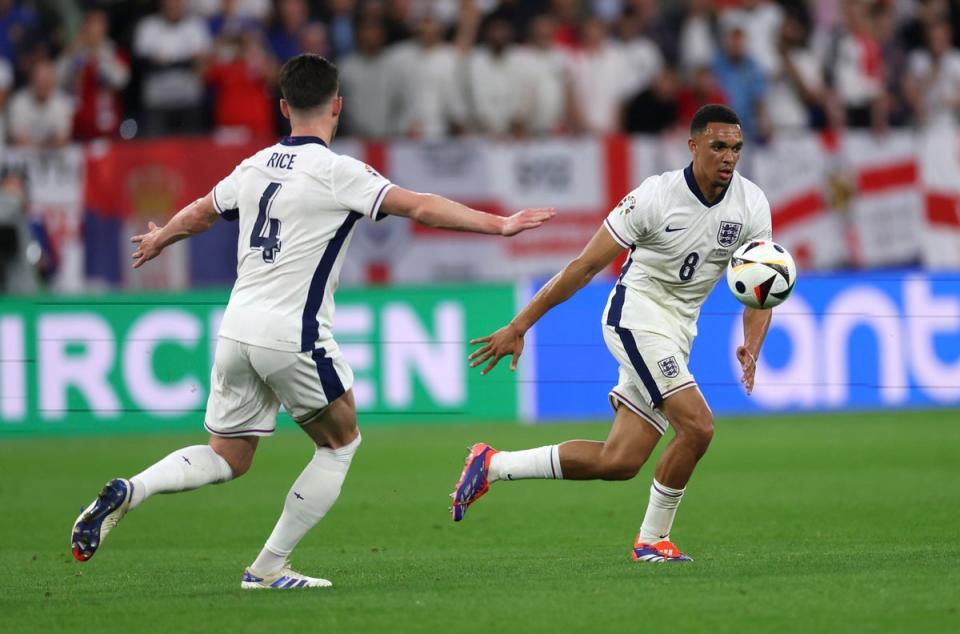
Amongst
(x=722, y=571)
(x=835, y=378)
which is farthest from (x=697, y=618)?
(x=835, y=378)

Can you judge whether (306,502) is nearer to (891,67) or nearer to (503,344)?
(503,344)

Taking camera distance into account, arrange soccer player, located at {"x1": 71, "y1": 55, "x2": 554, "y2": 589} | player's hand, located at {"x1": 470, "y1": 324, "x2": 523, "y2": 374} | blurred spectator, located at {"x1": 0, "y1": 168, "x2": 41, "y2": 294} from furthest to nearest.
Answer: blurred spectator, located at {"x1": 0, "y1": 168, "x2": 41, "y2": 294}, player's hand, located at {"x1": 470, "y1": 324, "x2": 523, "y2": 374}, soccer player, located at {"x1": 71, "y1": 55, "x2": 554, "y2": 589}

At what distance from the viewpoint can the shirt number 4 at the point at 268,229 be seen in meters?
7.36

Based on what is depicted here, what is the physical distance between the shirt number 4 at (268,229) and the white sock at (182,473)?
99cm

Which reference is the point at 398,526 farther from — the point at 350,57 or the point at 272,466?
the point at 350,57

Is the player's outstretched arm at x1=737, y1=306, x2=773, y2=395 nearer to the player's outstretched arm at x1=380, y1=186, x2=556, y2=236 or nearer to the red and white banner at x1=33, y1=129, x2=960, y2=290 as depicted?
the player's outstretched arm at x1=380, y1=186, x2=556, y2=236

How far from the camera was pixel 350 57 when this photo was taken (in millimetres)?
18984

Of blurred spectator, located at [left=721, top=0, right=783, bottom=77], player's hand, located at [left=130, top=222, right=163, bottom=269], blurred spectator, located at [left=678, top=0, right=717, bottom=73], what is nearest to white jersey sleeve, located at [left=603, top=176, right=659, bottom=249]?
player's hand, located at [left=130, top=222, right=163, bottom=269]

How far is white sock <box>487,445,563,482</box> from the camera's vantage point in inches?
339

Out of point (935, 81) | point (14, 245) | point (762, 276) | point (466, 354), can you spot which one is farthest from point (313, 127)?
point (935, 81)

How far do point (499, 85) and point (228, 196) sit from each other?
1201cm

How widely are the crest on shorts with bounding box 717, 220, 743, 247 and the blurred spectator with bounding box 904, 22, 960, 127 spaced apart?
45.5 feet

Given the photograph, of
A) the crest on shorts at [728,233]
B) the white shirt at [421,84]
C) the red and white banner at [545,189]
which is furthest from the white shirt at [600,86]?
the crest on shorts at [728,233]

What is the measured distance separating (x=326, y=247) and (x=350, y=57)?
39.3ft
